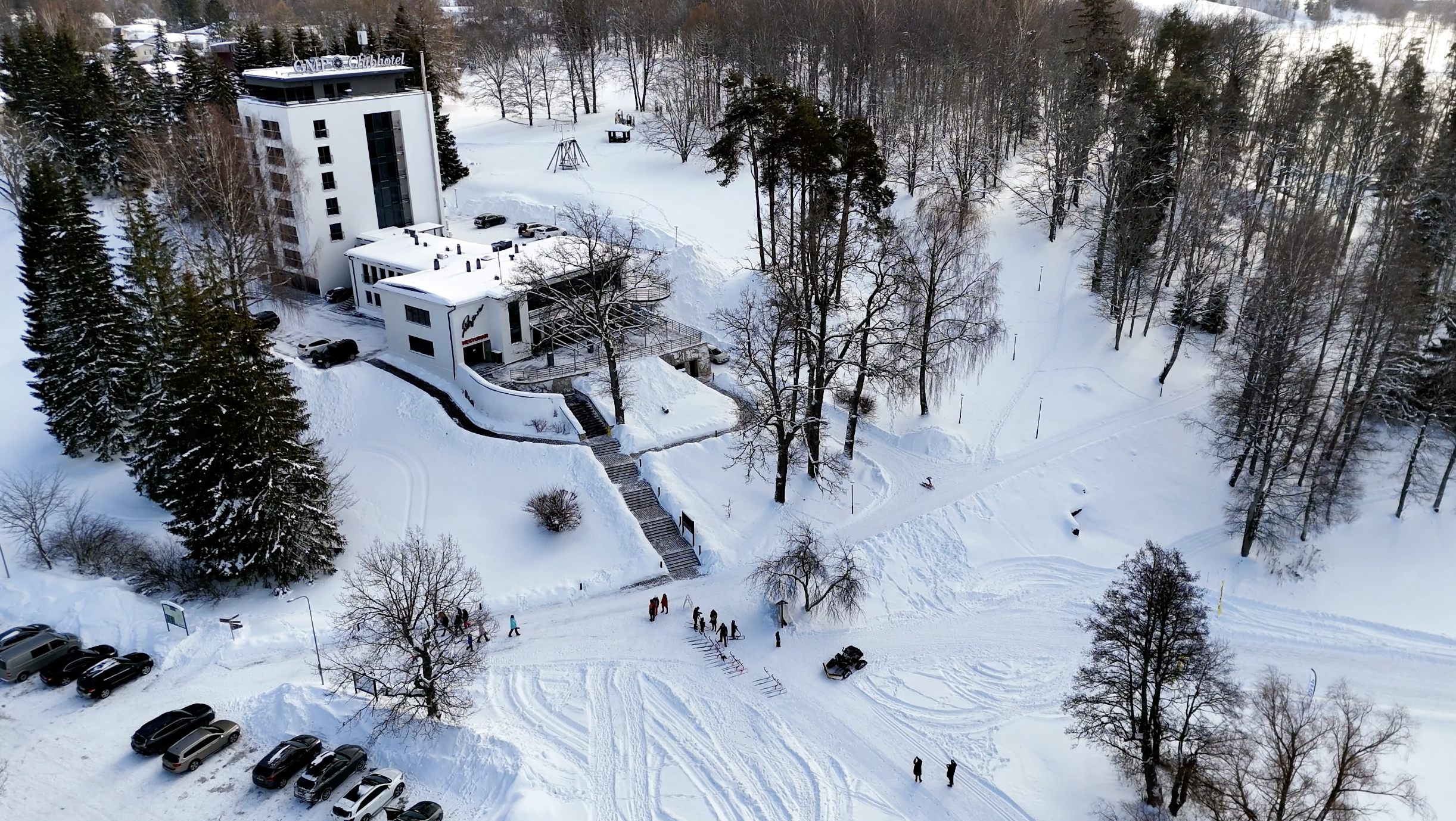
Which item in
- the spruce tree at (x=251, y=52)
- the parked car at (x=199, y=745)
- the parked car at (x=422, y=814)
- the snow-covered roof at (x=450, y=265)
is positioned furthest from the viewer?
the spruce tree at (x=251, y=52)

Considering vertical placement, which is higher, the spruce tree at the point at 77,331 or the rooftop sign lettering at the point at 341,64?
the rooftop sign lettering at the point at 341,64

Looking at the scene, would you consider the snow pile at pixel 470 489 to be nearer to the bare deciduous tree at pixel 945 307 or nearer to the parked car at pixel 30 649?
the parked car at pixel 30 649

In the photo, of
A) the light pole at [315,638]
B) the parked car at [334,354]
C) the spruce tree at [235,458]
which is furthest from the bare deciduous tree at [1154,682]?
the parked car at [334,354]

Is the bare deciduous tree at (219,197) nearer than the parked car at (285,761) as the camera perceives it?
No

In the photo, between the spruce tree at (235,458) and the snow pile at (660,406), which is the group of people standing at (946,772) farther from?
the spruce tree at (235,458)

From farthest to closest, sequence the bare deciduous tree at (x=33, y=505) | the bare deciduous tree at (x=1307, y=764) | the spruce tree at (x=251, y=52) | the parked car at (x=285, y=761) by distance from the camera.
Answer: the spruce tree at (x=251, y=52), the bare deciduous tree at (x=33, y=505), the parked car at (x=285, y=761), the bare deciduous tree at (x=1307, y=764)

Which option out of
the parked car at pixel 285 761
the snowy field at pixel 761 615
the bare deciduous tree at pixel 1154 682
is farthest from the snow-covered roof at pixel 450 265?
the bare deciduous tree at pixel 1154 682

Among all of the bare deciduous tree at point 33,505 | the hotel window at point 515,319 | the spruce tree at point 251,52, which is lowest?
the bare deciduous tree at point 33,505
